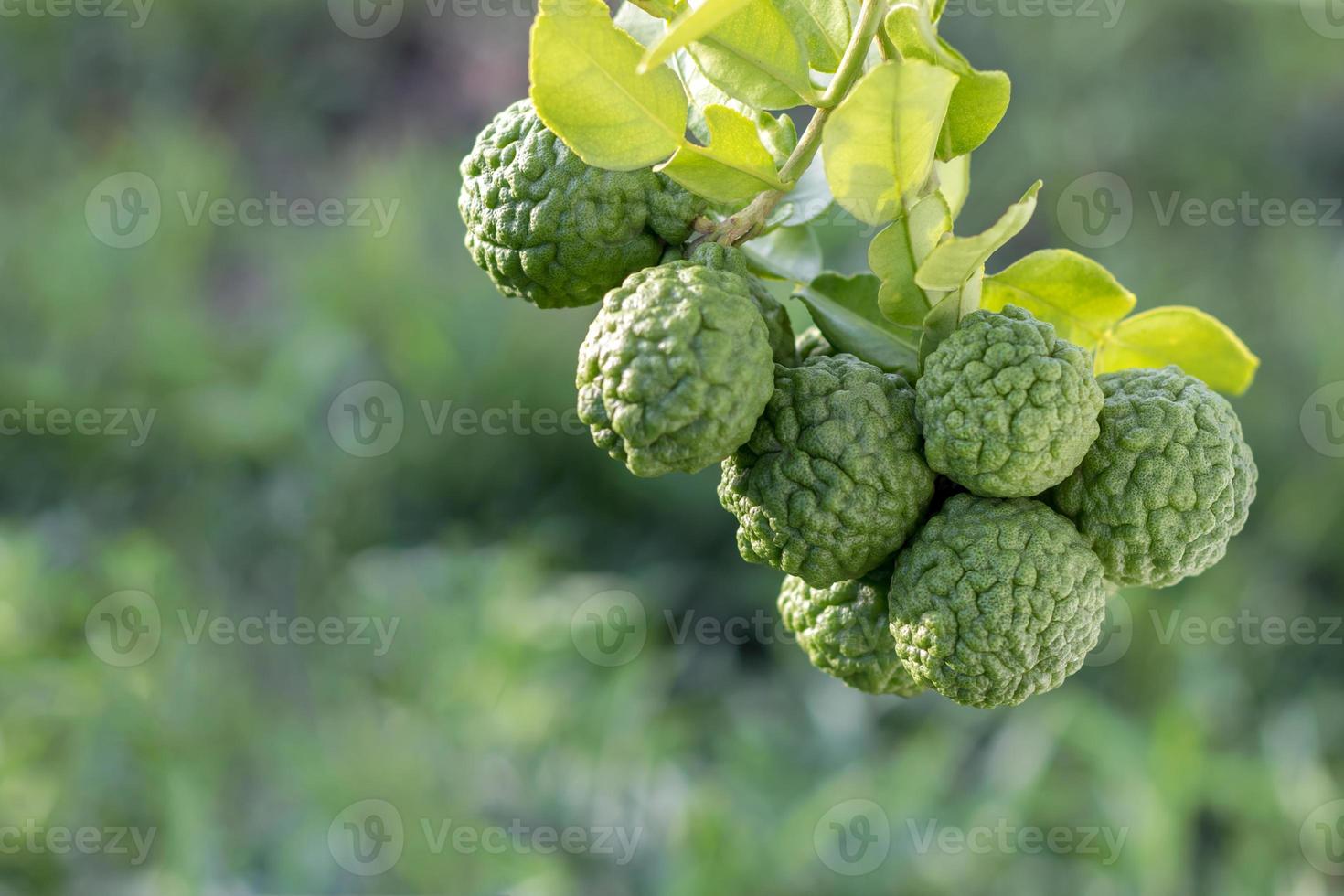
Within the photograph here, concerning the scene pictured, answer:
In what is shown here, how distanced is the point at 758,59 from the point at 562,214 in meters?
0.16

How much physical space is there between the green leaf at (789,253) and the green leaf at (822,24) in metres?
0.16

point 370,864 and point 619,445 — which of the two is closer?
point 619,445

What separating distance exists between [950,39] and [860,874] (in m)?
3.89

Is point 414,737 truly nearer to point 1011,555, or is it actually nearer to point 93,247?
point 1011,555

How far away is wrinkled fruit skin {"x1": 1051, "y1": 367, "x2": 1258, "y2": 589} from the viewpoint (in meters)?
0.74

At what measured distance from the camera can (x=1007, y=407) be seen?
0.70 metres

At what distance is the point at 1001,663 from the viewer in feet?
2.42

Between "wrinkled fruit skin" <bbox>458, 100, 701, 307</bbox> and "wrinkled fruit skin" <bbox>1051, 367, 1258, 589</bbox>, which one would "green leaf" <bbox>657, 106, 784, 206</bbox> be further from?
"wrinkled fruit skin" <bbox>1051, 367, 1258, 589</bbox>

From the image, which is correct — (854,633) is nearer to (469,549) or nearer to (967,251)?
(967,251)

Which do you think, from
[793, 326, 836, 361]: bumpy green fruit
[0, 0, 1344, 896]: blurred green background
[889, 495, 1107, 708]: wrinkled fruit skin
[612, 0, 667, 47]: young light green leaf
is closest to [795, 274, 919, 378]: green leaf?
[793, 326, 836, 361]: bumpy green fruit

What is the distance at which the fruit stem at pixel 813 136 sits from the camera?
0.69m

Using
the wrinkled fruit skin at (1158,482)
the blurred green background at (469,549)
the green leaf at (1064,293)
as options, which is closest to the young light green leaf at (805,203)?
the green leaf at (1064,293)

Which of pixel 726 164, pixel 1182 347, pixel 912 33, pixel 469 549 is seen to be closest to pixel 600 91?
pixel 726 164

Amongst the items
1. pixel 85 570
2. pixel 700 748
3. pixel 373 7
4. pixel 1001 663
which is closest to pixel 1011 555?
pixel 1001 663
